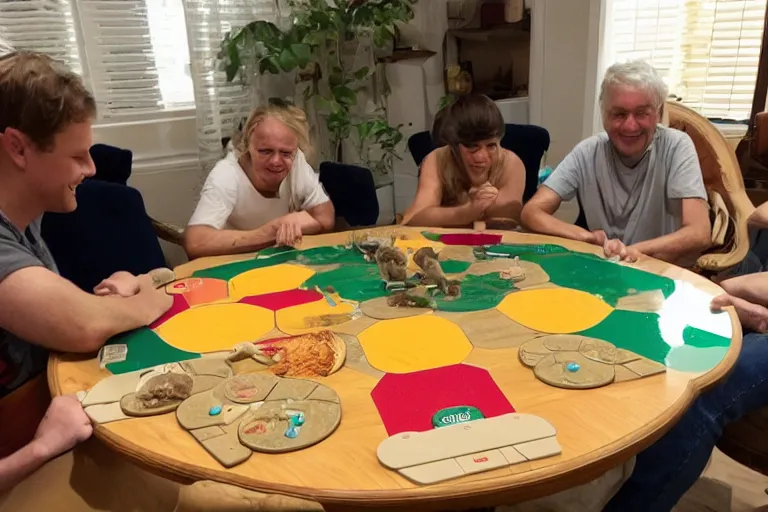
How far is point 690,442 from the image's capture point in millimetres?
1372

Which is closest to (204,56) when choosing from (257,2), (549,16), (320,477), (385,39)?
(257,2)

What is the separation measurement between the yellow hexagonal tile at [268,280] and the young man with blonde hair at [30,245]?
14.4 inches

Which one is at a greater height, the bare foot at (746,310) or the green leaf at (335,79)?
the green leaf at (335,79)

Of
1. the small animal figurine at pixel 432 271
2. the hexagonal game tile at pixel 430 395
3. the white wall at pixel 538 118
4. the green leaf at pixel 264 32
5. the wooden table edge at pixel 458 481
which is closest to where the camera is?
the wooden table edge at pixel 458 481

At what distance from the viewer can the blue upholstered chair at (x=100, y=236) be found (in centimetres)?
204

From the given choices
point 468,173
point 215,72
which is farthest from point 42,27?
point 468,173

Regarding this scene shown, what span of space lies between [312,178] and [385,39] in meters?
1.16

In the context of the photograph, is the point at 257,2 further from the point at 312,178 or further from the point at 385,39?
the point at 312,178

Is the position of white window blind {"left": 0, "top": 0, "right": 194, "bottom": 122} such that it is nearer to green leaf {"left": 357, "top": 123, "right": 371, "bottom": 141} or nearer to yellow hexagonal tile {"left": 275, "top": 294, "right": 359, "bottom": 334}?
green leaf {"left": 357, "top": 123, "right": 371, "bottom": 141}

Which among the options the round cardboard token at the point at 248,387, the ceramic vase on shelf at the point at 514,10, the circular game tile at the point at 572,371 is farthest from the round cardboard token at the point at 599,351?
the ceramic vase on shelf at the point at 514,10

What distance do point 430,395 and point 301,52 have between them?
226cm

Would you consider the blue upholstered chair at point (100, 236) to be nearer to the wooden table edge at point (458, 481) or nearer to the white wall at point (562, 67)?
the wooden table edge at point (458, 481)

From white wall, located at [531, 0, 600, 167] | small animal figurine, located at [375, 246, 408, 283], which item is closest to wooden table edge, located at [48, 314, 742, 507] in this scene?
small animal figurine, located at [375, 246, 408, 283]

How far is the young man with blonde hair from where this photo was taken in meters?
1.16
